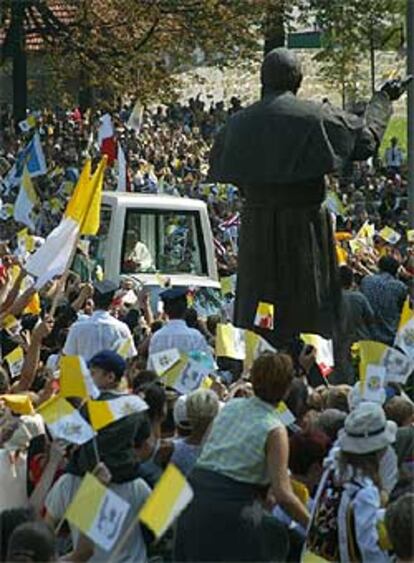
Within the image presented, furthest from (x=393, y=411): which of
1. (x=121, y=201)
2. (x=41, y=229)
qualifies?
(x=41, y=229)

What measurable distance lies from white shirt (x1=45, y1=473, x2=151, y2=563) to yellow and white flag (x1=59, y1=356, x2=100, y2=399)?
539mm

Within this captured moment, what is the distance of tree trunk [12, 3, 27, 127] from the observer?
121 ft

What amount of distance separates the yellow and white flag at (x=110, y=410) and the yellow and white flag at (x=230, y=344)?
3166 mm

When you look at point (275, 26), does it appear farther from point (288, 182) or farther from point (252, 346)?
point (252, 346)

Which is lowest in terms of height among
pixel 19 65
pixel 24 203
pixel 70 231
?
pixel 24 203

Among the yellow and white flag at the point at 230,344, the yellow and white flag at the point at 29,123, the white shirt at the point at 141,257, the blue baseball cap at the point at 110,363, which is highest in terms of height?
the yellow and white flag at the point at 29,123

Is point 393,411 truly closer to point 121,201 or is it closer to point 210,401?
point 210,401

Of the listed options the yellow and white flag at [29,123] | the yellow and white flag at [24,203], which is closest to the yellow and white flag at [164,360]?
the yellow and white flag at [24,203]

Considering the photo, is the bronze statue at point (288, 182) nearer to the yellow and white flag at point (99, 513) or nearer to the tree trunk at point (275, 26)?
the yellow and white flag at point (99, 513)

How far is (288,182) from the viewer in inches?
536

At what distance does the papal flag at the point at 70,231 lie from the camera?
12.9m

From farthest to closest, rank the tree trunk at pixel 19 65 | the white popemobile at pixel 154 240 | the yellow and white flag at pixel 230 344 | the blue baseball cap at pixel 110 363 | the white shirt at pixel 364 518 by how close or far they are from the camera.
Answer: the tree trunk at pixel 19 65 → the white popemobile at pixel 154 240 → the yellow and white flag at pixel 230 344 → the blue baseball cap at pixel 110 363 → the white shirt at pixel 364 518

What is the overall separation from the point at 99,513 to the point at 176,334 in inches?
234

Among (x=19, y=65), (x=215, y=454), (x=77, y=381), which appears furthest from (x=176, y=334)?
(x=19, y=65)
